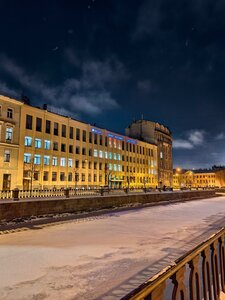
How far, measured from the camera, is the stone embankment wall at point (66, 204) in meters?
18.7

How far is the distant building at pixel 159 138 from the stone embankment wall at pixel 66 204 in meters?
46.3

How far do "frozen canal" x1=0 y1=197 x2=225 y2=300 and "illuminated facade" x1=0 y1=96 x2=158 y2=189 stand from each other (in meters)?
27.4

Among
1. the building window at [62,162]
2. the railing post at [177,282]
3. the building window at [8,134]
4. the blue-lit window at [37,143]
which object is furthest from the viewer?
the building window at [62,162]

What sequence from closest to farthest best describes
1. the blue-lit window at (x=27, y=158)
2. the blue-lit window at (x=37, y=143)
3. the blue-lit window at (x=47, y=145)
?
1. the blue-lit window at (x=27, y=158)
2. the blue-lit window at (x=37, y=143)
3. the blue-lit window at (x=47, y=145)

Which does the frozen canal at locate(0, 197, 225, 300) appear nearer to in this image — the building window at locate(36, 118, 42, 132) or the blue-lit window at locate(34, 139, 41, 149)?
the blue-lit window at locate(34, 139, 41, 149)

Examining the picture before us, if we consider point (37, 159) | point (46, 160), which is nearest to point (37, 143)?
point (37, 159)

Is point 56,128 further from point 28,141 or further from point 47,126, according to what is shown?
point 28,141

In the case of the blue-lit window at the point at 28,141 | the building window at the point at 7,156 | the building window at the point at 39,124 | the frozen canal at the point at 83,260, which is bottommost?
the frozen canal at the point at 83,260

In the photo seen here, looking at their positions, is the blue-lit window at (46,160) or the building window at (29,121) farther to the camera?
the blue-lit window at (46,160)

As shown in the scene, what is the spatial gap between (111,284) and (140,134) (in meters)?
81.8

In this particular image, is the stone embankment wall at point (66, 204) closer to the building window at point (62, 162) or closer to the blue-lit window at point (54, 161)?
the blue-lit window at point (54, 161)

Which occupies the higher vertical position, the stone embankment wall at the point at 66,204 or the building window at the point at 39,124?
the building window at the point at 39,124

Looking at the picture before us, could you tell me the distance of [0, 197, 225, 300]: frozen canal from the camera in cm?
637

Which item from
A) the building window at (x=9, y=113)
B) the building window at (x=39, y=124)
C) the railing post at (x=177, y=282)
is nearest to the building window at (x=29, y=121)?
the building window at (x=39, y=124)
